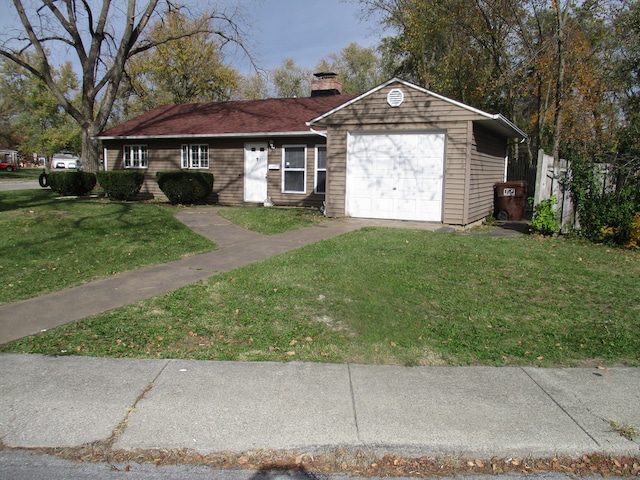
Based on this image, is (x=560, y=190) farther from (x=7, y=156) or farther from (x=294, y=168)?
(x=7, y=156)

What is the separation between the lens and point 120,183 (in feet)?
60.2

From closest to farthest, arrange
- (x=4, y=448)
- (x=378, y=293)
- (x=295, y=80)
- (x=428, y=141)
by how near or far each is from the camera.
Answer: (x=4, y=448) < (x=378, y=293) < (x=428, y=141) < (x=295, y=80)

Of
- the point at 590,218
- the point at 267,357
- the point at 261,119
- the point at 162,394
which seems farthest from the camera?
the point at 261,119

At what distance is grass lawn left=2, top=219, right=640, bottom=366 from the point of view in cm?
487

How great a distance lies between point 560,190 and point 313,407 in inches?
378

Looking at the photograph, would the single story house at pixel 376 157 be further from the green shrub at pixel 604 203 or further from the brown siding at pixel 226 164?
the green shrub at pixel 604 203

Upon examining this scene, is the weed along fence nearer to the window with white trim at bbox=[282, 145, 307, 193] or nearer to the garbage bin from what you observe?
the garbage bin

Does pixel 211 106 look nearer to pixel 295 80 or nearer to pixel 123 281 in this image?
pixel 123 281

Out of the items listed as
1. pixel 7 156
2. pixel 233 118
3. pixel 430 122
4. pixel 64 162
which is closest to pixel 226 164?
pixel 233 118

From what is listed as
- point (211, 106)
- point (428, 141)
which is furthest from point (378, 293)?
point (211, 106)

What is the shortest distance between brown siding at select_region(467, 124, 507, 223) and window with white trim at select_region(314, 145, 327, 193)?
215 inches

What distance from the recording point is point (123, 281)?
7273 mm

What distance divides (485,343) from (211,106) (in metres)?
20.3

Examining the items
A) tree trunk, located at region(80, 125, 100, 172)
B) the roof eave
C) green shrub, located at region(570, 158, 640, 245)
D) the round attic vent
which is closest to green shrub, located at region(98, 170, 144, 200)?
the roof eave
